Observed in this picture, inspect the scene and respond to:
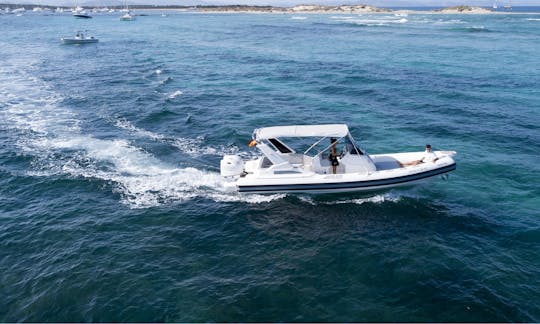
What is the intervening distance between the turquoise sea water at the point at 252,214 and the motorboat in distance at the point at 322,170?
3.32 feet

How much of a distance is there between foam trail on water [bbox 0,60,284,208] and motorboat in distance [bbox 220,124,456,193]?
1.31m

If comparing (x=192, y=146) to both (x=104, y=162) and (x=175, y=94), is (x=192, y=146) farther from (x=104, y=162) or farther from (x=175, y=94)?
(x=175, y=94)

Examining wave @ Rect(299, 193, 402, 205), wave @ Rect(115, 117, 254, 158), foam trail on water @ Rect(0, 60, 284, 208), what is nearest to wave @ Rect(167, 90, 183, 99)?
foam trail on water @ Rect(0, 60, 284, 208)

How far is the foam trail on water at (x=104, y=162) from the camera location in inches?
923

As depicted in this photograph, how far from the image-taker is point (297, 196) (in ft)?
75.2

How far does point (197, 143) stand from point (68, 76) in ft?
110

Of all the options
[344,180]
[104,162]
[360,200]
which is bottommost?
[360,200]

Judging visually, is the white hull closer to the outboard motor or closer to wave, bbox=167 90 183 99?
the outboard motor

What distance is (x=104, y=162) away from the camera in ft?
89.1

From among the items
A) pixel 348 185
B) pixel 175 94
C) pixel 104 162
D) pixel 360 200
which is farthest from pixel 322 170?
pixel 175 94

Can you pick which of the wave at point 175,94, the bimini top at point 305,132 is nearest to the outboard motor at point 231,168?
the bimini top at point 305,132

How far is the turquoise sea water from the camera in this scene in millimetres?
15586

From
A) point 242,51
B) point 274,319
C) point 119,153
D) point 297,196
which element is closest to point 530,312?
point 274,319

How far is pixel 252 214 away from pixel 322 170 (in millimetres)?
4688
